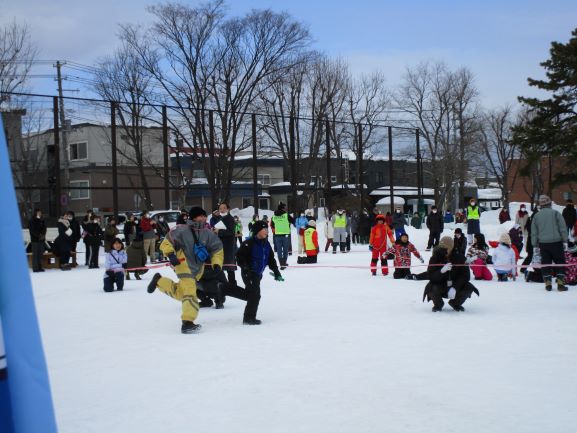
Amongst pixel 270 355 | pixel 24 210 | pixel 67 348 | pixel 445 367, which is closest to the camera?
pixel 445 367

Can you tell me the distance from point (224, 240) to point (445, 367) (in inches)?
348

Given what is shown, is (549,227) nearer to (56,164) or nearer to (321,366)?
(321,366)

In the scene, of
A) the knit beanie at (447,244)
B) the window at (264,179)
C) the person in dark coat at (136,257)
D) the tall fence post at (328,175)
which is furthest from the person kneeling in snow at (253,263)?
the window at (264,179)

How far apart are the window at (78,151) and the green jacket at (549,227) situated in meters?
23.1

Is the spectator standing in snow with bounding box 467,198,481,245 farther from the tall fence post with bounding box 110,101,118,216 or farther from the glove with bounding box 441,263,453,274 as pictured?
the glove with bounding box 441,263,453,274

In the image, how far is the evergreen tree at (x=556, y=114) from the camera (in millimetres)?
29203

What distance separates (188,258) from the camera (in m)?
8.52

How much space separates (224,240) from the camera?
1435cm

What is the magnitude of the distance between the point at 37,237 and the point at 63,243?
96cm

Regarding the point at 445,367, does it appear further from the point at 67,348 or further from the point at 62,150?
the point at 62,150

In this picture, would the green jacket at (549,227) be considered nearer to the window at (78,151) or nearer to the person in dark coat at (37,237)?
the person in dark coat at (37,237)

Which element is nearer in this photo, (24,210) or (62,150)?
(24,210)

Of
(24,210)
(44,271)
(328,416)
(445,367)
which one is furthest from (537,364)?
(24,210)

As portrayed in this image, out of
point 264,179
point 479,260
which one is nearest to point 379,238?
point 479,260
